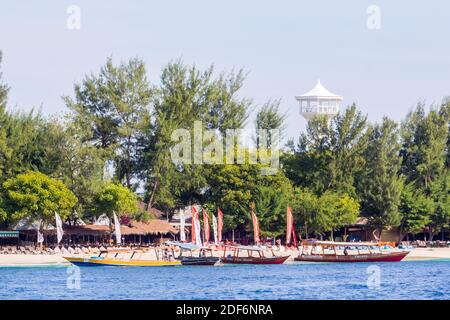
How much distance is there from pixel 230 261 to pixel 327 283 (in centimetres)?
2016

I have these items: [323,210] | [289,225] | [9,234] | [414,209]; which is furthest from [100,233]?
[414,209]

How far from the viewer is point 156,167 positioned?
317 ft

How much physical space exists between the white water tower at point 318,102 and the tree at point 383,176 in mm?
15480

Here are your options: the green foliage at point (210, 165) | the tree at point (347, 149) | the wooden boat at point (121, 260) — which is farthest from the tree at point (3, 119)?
the tree at point (347, 149)

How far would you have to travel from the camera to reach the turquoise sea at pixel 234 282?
57.0 metres

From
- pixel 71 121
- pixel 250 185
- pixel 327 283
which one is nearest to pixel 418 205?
pixel 250 185

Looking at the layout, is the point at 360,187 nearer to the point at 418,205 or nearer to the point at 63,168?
the point at 418,205

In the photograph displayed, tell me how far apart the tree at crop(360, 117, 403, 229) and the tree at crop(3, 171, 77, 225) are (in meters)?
26.8

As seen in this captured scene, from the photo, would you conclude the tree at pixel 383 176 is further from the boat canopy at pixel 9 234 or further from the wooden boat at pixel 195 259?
the boat canopy at pixel 9 234

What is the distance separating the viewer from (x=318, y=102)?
11619 cm

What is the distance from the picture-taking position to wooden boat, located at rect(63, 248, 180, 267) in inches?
3034

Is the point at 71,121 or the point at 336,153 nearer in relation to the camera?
the point at 71,121

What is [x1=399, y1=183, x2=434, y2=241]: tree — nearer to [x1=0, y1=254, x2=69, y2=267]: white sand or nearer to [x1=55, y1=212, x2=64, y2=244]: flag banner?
[x1=55, y1=212, x2=64, y2=244]: flag banner

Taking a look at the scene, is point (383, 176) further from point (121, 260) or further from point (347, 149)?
point (121, 260)
